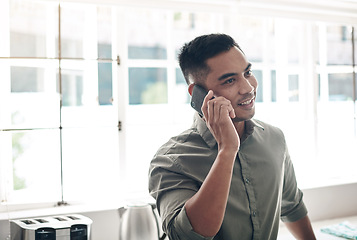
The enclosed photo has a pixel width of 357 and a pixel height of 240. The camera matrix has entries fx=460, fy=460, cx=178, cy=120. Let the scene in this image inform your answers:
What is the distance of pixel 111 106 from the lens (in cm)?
239

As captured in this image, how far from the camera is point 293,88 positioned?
294cm

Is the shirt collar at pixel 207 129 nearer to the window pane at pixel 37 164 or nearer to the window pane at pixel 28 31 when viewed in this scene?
the window pane at pixel 37 164

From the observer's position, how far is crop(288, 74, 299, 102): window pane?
294 cm

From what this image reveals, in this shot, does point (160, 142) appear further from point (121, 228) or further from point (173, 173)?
point (173, 173)

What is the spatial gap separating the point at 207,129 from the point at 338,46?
179 cm

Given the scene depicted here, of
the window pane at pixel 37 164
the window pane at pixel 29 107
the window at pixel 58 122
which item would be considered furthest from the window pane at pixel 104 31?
the window pane at pixel 37 164

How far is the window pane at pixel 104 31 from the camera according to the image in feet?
7.80

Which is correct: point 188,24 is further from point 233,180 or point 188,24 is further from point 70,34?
point 233,180

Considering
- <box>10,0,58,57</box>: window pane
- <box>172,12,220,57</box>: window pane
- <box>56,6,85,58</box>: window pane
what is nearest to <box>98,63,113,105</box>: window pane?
<box>56,6,85,58</box>: window pane

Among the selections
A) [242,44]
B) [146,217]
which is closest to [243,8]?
[242,44]

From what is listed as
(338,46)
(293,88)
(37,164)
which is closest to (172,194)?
(37,164)

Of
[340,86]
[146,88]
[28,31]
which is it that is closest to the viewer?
[340,86]

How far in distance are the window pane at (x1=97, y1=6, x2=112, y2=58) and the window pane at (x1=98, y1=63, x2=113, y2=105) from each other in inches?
2.3

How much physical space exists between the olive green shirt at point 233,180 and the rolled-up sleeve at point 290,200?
1.7 inches
